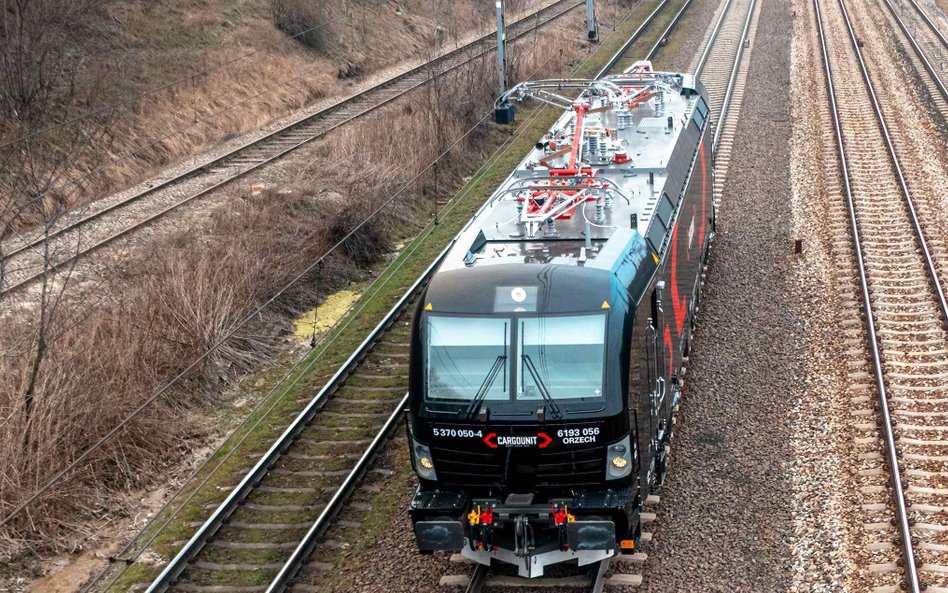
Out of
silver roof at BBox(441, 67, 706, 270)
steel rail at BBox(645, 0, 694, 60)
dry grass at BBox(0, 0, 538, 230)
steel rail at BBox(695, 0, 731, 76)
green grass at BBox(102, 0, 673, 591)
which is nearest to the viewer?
silver roof at BBox(441, 67, 706, 270)

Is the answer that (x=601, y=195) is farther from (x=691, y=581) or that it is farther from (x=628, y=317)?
(x=691, y=581)

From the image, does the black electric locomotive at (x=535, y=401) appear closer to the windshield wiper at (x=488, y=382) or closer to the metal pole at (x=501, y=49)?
the windshield wiper at (x=488, y=382)

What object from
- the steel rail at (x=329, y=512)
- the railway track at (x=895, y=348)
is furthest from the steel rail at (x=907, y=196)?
the steel rail at (x=329, y=512)

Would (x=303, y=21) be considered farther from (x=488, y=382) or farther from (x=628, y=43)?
(x=488, y=382)

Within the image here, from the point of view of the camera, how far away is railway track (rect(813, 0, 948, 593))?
34.1 feet

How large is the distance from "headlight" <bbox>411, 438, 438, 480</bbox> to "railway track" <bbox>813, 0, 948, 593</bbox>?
409 cm

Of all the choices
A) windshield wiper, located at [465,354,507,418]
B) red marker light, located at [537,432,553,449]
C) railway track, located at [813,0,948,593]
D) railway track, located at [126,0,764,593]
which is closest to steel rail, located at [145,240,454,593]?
railway track, located at [126,0,764,593]

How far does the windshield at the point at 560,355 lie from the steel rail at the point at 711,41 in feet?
81.7

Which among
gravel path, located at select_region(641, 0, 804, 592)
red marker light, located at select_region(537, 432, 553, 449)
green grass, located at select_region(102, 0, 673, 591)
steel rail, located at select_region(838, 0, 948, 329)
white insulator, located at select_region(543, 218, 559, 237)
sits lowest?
green grass, located at select_region(102, 0, 673, 591)

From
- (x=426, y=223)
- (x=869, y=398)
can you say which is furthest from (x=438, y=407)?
(x=426, y=223)

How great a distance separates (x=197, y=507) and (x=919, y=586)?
7.58 m

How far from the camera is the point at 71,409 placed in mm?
12469

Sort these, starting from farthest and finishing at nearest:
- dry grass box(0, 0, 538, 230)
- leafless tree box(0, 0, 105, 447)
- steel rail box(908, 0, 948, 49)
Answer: steel rail box(908, 0, 948, 49) → dry grass box(0, 0, 538, 230) → leafless tree box(0, 0, 105, 447)

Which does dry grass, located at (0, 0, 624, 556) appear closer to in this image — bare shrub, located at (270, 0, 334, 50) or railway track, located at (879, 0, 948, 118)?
bare shrub, located at (270, 0, 334, 50)
